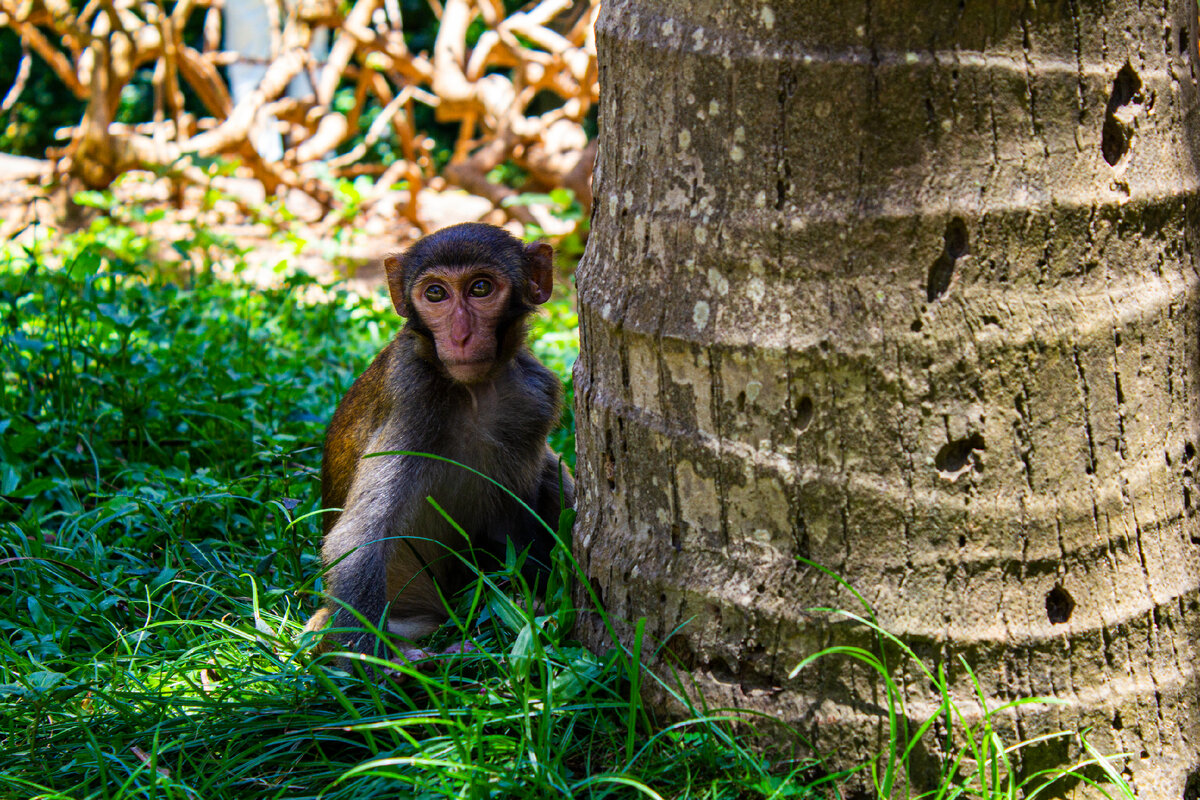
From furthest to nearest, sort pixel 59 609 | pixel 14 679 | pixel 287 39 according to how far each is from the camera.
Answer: pixel 287 39 → pixel 59 609 → pixel 14 679

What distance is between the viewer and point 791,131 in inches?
93.9

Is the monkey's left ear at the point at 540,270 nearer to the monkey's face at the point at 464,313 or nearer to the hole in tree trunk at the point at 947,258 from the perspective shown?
the monkey's face at the point at 464,313

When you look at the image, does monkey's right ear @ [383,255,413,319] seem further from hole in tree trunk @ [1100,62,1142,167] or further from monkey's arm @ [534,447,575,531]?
hole in tree trunk @ [1100,62,1142,167]

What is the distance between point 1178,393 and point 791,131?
1076 millimetres

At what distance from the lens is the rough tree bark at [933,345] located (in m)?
2.32

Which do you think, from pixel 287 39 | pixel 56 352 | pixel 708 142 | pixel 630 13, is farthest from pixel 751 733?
pixel 287 39

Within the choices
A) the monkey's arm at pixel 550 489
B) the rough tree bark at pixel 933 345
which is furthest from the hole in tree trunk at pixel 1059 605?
the monkey's arm at pixel 550 489

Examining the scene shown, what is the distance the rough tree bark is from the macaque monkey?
1.24m

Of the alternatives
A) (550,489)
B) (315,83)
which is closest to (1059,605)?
(550,489)

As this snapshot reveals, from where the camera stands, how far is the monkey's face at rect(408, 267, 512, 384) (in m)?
3.71

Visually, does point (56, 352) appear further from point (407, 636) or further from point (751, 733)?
point (751, 733)

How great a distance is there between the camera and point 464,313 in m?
3.76

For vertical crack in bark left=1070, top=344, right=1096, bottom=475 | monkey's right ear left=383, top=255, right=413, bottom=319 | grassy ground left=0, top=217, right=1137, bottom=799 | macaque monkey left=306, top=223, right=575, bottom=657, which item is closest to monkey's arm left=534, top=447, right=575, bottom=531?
macaque monkey left=306, top=223, right=575, bottom=657

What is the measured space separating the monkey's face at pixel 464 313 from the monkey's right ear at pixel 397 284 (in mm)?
72
